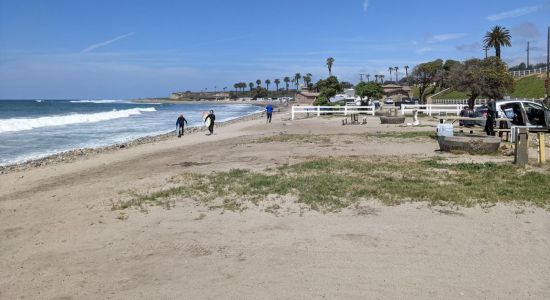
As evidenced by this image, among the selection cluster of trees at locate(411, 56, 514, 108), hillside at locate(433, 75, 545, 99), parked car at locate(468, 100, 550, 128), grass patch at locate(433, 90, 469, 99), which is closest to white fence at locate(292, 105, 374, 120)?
cluster of trees at locate(411, 56, 514, 108)

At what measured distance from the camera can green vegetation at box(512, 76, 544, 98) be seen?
191ft

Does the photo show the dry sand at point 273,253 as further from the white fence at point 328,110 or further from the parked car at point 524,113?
the white fence at point 328,110

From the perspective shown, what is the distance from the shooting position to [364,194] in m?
8.12

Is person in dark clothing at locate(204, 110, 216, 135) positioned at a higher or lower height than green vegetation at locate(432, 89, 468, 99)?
lower

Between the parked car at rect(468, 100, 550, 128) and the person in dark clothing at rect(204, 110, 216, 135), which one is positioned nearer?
the parked car at rect(468, 100, 550, 128)

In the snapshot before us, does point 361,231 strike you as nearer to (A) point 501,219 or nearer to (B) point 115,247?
(A) point 501,219

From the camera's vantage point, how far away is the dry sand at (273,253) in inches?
180

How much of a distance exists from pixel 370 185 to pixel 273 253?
3771mm

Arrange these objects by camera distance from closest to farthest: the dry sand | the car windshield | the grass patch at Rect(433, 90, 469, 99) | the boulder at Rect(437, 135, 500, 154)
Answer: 1. the dry sand
2. the boulder at Rect(437, 135, 500, 154)
3. the car windshield
4. the grass patch at Rect(433, 90, 469, 99)

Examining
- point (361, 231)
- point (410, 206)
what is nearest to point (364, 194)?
point (410, 206)

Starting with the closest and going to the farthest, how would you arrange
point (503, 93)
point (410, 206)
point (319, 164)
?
point (410, 206) → point (319, 164) → point (503, 93)

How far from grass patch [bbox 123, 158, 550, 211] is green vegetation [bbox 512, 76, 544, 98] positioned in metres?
54.0

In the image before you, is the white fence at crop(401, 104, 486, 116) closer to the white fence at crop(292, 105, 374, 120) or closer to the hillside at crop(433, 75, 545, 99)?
the white fence at crop(292, 105, 374, 120)

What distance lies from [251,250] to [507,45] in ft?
238
